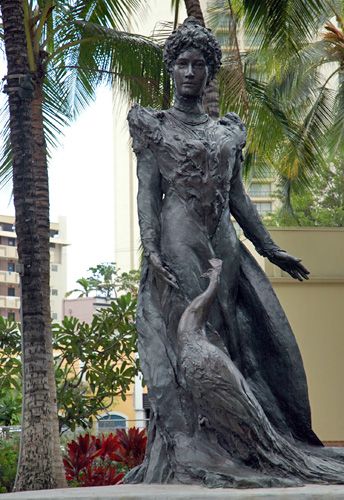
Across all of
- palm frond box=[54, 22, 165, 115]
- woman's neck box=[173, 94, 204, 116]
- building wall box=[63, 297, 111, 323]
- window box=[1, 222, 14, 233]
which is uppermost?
window box=[1, 222, 14, 233]

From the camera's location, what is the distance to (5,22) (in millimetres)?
14062

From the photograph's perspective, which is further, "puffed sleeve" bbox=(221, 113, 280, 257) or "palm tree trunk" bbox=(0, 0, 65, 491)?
"palm tree trunk" bbox=(0, 0, 65, 491)

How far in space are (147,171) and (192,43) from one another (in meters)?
0.73

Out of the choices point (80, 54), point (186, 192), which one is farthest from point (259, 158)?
point (186, 192)

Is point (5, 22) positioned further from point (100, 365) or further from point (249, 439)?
point (249, 439)

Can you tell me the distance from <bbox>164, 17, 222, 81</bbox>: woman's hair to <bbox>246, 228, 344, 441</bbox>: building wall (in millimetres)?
14406

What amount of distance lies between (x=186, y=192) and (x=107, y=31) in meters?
9.44

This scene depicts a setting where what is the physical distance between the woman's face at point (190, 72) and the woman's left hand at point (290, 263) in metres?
1.01

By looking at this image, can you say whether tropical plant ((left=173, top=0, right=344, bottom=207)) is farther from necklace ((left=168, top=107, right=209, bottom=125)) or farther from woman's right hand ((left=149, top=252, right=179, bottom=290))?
woman's right hand ((left=149, top=252, right=179, bottom=290))

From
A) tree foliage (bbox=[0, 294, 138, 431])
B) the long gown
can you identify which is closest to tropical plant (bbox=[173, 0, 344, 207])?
tree foliage (bbox=[0, 294, 138, 431])

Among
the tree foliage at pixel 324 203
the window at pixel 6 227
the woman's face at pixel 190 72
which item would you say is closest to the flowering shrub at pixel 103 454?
the woman's face at pixel 190 72

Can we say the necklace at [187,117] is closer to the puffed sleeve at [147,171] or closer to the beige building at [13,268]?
the puffed sleeve at [147,171]

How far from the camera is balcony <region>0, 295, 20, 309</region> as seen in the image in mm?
76750

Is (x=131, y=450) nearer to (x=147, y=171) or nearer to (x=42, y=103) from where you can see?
(x=42, y=103)
